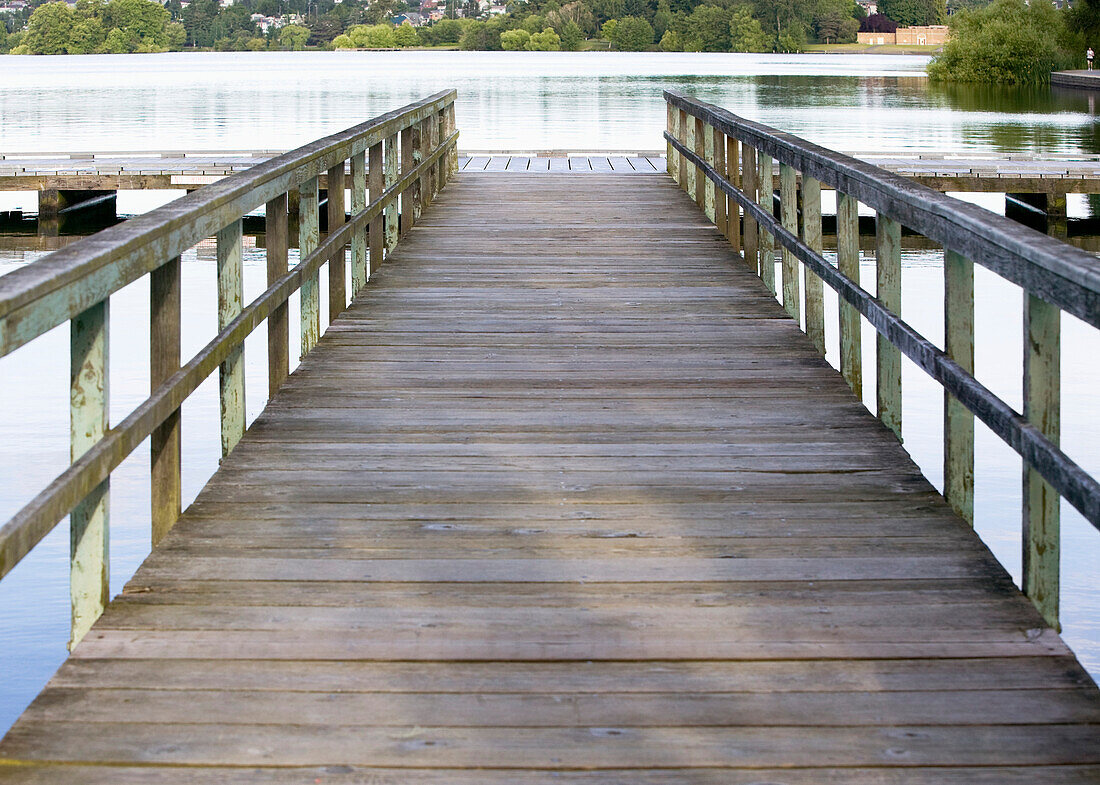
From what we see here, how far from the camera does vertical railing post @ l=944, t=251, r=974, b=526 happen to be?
348cm

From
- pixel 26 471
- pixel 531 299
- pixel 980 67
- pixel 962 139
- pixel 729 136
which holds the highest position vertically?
pixel 980 67

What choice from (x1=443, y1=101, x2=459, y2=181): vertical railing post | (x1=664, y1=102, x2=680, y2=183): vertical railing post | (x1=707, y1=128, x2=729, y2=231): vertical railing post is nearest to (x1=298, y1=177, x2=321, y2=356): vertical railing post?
(x1=707, y1=128, x2=729, y2=231): vertical railing post

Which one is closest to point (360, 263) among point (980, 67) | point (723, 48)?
point (980, 67)

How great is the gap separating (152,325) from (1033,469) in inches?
83.7

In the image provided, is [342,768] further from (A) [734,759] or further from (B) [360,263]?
(B) [360,263]

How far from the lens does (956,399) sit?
11.5 ft

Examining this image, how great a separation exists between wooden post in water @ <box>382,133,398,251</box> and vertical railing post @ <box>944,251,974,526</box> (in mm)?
4901

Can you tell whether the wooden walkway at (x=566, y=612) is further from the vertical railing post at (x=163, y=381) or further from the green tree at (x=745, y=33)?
the green tree at (x=745, y=33)

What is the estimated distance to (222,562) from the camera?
10.6 feet

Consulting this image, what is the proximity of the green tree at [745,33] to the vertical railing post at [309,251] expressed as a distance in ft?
485

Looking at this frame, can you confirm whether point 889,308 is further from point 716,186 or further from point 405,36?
point 405,36

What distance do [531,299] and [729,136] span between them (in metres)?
2.20

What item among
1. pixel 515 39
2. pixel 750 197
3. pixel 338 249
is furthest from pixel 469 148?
pixel 515 39

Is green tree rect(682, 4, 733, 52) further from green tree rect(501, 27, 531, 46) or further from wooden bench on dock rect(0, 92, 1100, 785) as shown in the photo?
wooden bench on dock rect(0, 92, 1100, 785)
